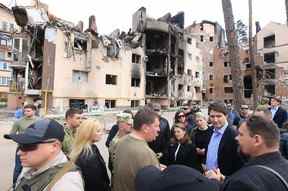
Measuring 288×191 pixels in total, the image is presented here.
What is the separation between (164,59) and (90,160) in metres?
39.1

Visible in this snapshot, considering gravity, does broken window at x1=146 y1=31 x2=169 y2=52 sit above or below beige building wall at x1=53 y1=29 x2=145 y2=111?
above

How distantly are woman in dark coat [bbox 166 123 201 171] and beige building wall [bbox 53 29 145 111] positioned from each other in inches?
997

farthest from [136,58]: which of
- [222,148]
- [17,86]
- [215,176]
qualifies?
[215,176]

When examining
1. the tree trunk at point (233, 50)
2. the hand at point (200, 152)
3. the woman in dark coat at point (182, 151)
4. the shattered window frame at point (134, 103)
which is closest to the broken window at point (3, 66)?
the shattered window frame at point (134, 103)

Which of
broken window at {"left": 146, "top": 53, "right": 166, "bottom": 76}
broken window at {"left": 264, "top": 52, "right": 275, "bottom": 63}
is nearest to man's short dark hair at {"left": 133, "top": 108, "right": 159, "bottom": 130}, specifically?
broken window at {"left": 146, "top": 53, "right": 166, "bottom": 76}

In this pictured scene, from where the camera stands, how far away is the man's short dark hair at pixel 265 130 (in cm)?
212

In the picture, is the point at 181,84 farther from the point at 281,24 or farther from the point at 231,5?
the point at 231,5

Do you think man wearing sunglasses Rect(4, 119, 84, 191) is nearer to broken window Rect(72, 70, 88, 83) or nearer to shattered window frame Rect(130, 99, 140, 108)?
broken window Rect(72, 70, 88, 83)

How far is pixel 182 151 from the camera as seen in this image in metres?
4.66

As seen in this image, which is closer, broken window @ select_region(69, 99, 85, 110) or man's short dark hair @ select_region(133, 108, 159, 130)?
man's short dark hair @ select_region(133, 108, 159, 130)

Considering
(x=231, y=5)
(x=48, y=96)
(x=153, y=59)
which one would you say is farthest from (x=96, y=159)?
(x=153, y=59)

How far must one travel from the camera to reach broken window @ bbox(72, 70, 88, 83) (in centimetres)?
3139

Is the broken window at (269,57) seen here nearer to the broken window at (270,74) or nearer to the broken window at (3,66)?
the broken window at (270,74)

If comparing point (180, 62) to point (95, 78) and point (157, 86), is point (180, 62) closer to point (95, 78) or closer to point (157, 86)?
point (157, 86)
